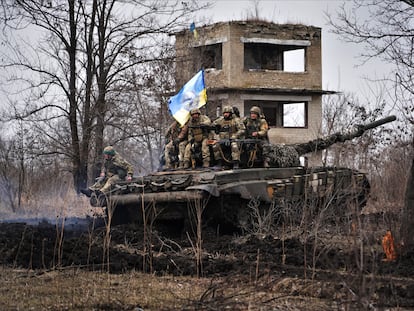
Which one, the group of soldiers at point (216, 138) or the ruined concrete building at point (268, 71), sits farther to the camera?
the ruined concrete building at point (268, 71)

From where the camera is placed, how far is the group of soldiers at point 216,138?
14375 mm

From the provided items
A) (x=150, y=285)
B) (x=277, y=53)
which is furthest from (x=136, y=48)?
(x=277, y=53)

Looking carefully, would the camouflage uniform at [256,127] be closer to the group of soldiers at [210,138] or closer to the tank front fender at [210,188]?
the group of soldiers at [210,138]

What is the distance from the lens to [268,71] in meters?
35.2

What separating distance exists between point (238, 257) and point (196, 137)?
476cm

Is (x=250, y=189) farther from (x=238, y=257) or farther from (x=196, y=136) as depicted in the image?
(x=238, y=257)

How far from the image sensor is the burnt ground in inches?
287

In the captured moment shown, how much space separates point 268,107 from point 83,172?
745 inches

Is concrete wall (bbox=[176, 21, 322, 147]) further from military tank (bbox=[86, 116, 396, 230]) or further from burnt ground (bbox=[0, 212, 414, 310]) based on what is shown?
burnt ground (bbox=[0, 212, 414, 310])

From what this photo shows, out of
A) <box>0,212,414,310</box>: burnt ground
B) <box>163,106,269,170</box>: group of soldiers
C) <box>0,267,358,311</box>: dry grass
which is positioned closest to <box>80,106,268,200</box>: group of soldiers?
<box>163,106,269,170</box>: group of soldiers

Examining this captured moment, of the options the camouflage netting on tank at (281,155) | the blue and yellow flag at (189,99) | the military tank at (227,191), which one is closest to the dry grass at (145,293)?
the military tank at (227,191)

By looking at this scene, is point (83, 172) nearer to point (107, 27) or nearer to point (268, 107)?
point (107, 27)

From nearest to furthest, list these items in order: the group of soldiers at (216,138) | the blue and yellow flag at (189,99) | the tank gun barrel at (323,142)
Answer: the group of soldiers at (216,138), the blue and yellow flag at (189,99), the tank gun barrel at (323,142)

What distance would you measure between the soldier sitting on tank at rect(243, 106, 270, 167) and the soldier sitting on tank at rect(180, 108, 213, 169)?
30.4 inches
